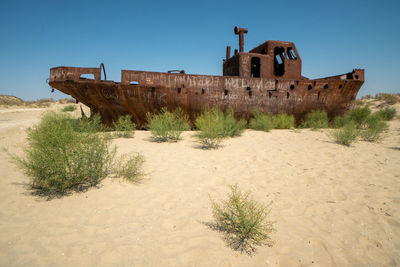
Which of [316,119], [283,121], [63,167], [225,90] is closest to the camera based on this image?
[63,167]

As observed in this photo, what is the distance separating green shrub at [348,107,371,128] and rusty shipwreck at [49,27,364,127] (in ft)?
1.03

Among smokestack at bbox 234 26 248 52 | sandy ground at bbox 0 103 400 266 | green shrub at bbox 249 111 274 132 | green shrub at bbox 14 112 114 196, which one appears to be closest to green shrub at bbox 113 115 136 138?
sandy ground at bbox 0 103 400 266

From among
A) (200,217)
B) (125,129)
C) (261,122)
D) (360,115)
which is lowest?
(200,217)

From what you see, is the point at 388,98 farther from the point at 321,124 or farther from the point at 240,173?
the point at 240,173

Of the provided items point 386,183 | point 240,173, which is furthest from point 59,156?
point 386,183

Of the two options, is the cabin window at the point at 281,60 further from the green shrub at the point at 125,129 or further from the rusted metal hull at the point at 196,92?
the green shrub at the point at 125,129

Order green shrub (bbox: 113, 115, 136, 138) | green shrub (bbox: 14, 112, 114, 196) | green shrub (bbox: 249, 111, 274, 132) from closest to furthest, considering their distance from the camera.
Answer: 1. green shrub (bbox: 14, 112, 114, 196)
2. green shrub (bbox: 113, 115, 136, 138)
3. green shrub (bbox: 249, 111, 274, 132)

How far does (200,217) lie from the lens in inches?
77.0

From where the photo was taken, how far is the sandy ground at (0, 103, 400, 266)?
146cm

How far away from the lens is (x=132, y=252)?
4.86 feet

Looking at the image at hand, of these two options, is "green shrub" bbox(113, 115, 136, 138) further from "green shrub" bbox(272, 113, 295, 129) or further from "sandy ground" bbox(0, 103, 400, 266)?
"green shrub" bbox(272, 113, 295, 129)

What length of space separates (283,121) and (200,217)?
599 cm

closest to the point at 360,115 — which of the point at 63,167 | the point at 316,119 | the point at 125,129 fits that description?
the point at 316,119

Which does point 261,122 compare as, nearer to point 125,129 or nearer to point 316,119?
point 316,119
